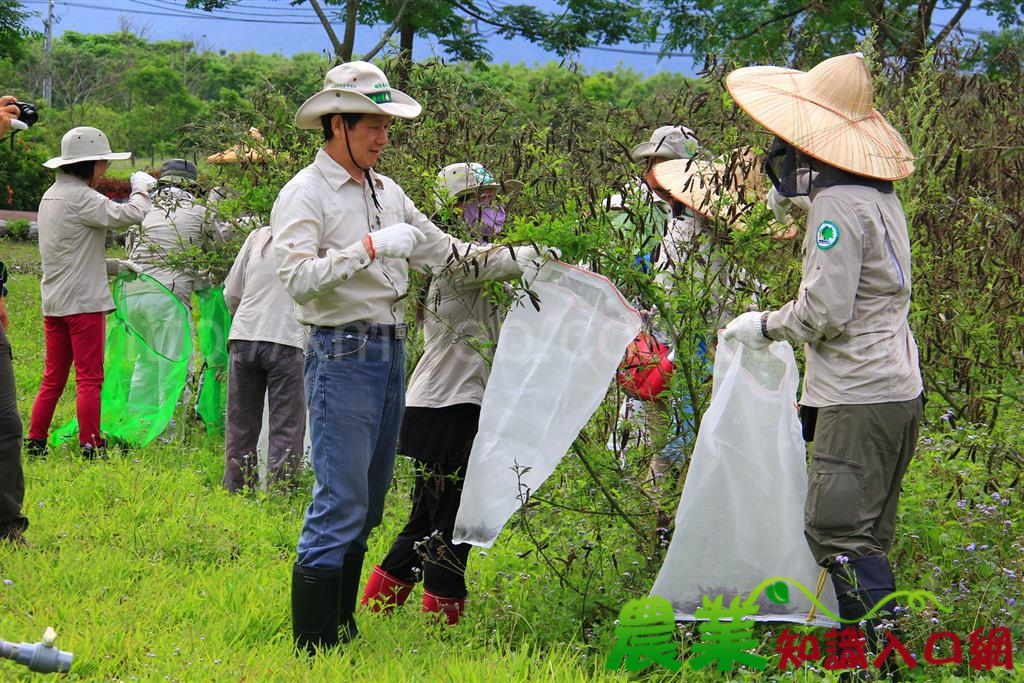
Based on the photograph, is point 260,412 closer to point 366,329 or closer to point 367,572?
point 367,572

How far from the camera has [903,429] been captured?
126 inches

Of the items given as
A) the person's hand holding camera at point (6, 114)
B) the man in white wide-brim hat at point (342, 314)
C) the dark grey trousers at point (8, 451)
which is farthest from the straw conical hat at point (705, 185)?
the dark grey trousers at point (8, 451)

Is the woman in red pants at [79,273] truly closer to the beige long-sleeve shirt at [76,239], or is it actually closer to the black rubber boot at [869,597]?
the beige long-sleeve shirt at [76,239]

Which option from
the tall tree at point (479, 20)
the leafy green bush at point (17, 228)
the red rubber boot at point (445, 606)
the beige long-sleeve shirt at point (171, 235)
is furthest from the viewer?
the leafy green bush at point (17, 228)

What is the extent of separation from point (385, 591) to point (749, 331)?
1589 mm

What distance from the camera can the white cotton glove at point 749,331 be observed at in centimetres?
319

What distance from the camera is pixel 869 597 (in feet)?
10.1

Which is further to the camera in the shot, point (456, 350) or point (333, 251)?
point (456, 350)

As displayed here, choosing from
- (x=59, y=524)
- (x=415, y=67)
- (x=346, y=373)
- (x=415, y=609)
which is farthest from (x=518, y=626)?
(x=415, y=67)

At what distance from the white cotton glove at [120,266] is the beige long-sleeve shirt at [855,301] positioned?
418cm

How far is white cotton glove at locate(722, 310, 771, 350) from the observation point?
10.5 ft

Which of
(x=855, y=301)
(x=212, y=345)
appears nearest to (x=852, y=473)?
(x=855, y=301)

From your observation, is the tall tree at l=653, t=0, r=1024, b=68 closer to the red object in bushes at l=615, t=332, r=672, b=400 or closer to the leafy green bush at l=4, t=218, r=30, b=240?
the red object in bushes at l=615, t=332, r=672, b=400

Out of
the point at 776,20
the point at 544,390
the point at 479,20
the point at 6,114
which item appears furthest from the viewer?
the point at 479,20
